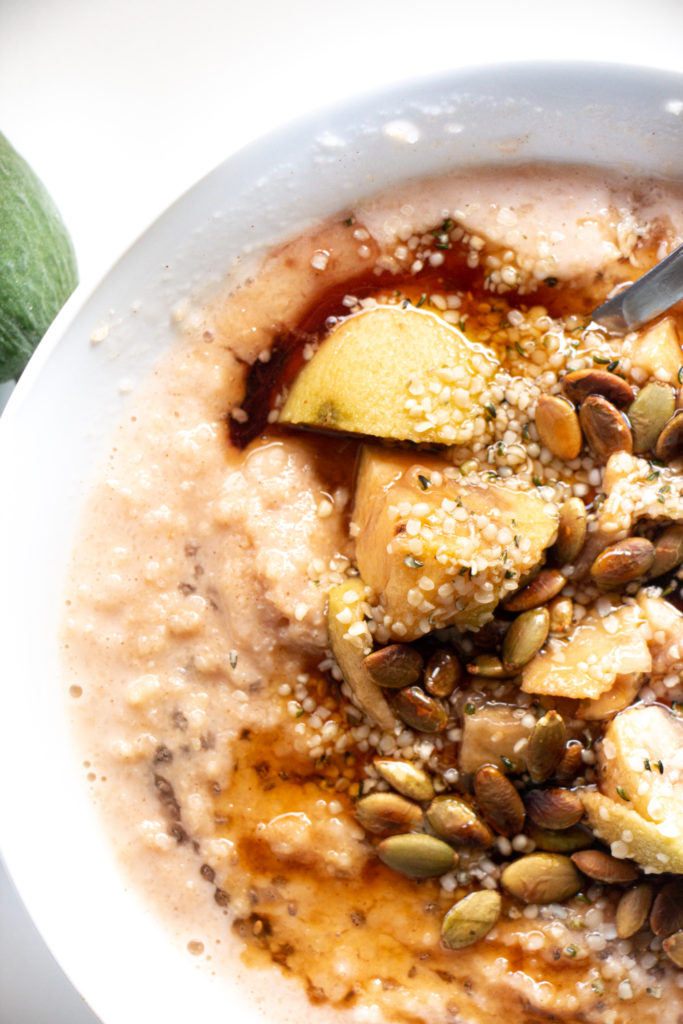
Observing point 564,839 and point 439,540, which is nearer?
point 439,540

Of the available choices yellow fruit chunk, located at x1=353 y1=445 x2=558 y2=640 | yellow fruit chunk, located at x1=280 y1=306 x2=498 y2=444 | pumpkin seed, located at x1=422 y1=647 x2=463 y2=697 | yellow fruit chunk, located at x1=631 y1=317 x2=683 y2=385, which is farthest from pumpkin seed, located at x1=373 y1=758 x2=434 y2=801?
yellow fruit chunk, located at x1=631 y1=317 x2=683 y2=385

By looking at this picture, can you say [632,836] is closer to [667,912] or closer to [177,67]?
[667,912]

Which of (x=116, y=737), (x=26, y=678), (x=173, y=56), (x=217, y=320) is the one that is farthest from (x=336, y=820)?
(x=173, y=56)

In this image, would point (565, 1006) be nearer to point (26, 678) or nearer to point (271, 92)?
point (26, 678)

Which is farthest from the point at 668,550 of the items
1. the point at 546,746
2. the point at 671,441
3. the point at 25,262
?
the point at 25,262

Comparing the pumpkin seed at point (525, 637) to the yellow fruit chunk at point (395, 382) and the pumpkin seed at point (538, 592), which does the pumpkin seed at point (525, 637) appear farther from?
the yellow fruit chunk at point (395, 382)
